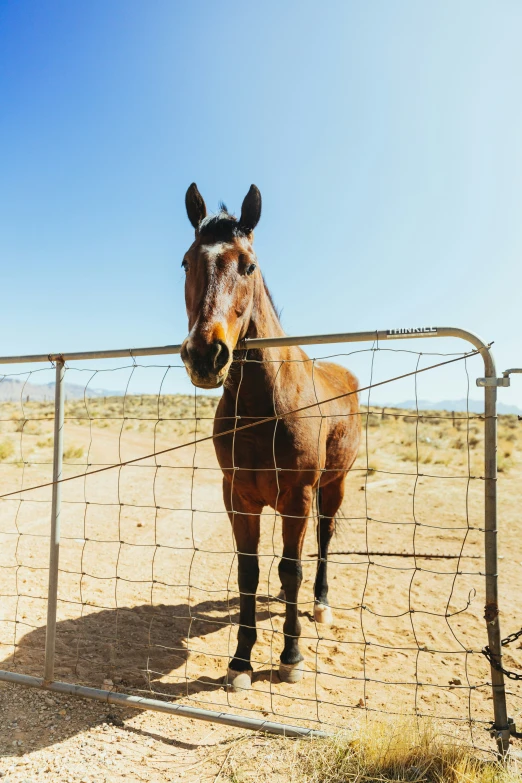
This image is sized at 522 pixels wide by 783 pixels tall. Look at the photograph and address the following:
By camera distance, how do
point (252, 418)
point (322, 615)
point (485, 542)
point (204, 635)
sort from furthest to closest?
point (322, 615)
point (204, 635)
point (252, 418)
point (485, 542)

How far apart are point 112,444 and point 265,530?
11256 millimetres

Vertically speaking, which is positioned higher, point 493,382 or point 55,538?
point 493,382

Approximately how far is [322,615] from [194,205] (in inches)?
143

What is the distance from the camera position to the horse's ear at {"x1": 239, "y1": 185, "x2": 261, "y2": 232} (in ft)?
10.4

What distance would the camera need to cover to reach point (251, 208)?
3.20 meters

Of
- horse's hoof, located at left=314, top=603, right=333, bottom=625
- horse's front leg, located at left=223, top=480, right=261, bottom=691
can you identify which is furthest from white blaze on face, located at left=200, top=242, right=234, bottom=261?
horse's hoof, located at left=314, top=603, right=333, bottom=625

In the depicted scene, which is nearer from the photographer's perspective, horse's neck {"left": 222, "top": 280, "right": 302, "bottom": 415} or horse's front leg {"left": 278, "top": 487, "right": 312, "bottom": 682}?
horse's neck {"left": 222, "top": 280, "right": 302, "bottom": 415}

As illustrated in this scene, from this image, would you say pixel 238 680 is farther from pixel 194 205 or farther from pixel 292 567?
pixel 194 205

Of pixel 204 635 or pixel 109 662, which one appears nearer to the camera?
pixel 109 662

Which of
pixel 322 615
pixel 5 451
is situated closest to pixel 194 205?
pixel 322 615

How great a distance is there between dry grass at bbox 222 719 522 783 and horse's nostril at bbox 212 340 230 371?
1.90m

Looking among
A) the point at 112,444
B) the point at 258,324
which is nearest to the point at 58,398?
the point at 258,324

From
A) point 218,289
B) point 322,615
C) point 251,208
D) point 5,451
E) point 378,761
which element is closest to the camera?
point 378,761

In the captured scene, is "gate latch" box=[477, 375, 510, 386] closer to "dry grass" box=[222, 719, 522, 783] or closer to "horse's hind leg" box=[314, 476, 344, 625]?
"dry grass" box=[222, 719, 522, 783]
